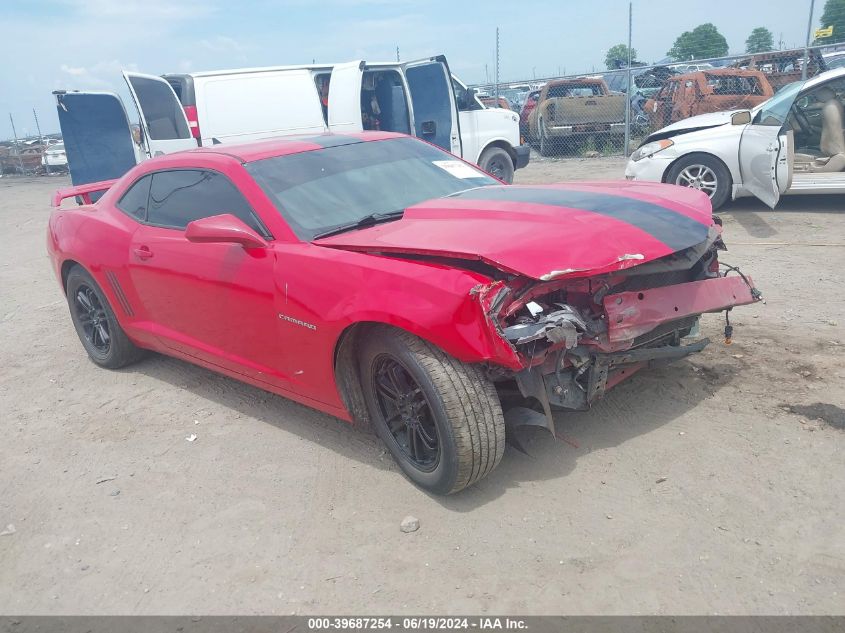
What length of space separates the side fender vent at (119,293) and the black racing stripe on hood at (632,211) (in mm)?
2422

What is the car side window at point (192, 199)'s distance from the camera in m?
3.87

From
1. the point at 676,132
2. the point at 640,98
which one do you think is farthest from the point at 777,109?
the point at 640,98

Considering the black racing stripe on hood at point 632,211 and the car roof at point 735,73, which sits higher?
the car roof at point 735,73

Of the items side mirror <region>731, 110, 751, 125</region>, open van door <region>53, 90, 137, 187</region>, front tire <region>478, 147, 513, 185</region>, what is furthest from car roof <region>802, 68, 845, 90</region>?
open van door <region>53, 90, 137, 187</region>

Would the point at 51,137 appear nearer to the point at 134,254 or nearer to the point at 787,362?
the point at 134,254

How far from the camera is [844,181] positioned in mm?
8086

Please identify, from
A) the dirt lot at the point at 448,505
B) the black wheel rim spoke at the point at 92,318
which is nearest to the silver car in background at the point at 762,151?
the dirt lot at the point at 448,505

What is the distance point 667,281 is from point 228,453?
2525 millimetres

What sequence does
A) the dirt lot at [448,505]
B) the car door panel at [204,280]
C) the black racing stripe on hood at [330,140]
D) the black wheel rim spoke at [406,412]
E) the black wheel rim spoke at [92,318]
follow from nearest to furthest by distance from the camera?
the dirt lot at [448,505]
the black wheel rim spoke at [406,412]
the car door panel at [204,280]
the black racing stripe on hood at [330,140]
the black wheel rim spoke at [92,318]

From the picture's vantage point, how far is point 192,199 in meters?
4.24

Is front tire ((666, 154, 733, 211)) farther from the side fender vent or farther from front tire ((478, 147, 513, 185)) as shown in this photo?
the side fender vent

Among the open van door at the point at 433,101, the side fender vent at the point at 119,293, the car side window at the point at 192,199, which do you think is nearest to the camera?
the car side window at the point at 192,199

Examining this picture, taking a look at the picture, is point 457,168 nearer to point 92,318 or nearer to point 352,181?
point 352,181

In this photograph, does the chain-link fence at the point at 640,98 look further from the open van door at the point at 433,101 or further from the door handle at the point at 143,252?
the door handle at the point at 143,252
